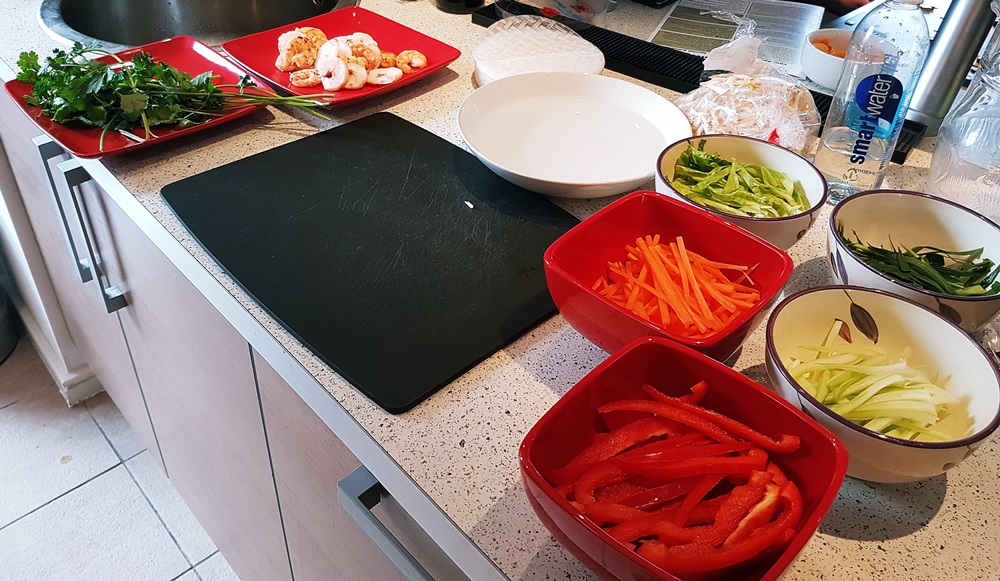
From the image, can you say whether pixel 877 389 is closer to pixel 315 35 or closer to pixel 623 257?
pixel 623 257

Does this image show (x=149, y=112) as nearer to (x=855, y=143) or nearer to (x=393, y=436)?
(x=393, y=436)

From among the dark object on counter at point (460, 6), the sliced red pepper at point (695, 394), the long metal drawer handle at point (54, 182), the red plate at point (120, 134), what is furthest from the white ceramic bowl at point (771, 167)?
the long metal drawer handle at point (54, 182)

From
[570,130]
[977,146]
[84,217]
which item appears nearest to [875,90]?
[977,146]

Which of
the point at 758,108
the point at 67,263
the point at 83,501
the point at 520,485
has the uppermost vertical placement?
the point at 758,108

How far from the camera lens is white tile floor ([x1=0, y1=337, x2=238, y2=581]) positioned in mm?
1430

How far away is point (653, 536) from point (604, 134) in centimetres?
65

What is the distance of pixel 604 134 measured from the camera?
3.22 ft

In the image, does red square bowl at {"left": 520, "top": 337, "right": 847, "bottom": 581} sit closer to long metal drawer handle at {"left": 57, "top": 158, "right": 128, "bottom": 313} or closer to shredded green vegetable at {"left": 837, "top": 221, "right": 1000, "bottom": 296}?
shredded green vegetable at {"left": 837, "top": 221, "right": 1000, "bottom": 296}

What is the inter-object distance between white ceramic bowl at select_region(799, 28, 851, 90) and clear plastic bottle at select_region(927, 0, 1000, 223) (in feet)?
0.77

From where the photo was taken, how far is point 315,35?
1129mm

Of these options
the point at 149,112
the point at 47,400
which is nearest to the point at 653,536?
the point at 149,112

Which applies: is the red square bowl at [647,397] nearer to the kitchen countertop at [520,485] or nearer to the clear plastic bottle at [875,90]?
the kitchen countertop at [520,485]

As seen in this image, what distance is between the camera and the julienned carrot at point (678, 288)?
608 millimetres

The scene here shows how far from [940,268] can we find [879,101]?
0.26 m
